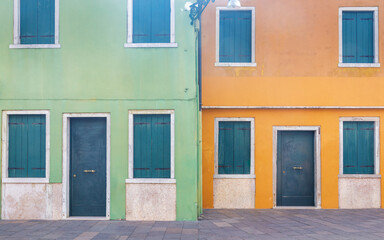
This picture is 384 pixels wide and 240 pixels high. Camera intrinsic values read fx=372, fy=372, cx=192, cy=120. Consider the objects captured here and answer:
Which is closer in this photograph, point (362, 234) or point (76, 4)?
point (362, 234)

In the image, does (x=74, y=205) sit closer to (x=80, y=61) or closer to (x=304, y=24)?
(x=80, y=61)

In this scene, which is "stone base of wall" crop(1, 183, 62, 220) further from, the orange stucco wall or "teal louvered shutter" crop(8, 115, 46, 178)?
the orange stucco wall

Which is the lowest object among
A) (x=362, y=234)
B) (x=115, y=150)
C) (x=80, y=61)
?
(x=362, y=234)

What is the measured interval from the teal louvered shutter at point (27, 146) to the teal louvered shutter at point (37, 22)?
1.91 m

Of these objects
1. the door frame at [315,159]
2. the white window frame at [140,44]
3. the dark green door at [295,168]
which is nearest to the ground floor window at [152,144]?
the white window frame at [140,44]

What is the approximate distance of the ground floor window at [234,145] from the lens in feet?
35.8

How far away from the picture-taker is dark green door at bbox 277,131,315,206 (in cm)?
1095

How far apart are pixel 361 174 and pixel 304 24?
471 cm

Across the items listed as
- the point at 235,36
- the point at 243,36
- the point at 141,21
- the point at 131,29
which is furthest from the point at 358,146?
the point at 131,29

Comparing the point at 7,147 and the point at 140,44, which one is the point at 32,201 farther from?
the point at 140,44

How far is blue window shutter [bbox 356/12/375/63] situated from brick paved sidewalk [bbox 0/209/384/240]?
15.1 feet

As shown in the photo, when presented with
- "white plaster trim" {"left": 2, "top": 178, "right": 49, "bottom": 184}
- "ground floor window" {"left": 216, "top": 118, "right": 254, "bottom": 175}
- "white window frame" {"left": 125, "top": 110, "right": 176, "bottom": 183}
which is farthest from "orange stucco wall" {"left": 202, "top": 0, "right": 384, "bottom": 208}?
"white plaster trim" {"left": 2, "top": 178, "right": 49, "bottom": 184}

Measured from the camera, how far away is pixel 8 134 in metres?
9.06

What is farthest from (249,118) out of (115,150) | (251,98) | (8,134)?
(8,134)
